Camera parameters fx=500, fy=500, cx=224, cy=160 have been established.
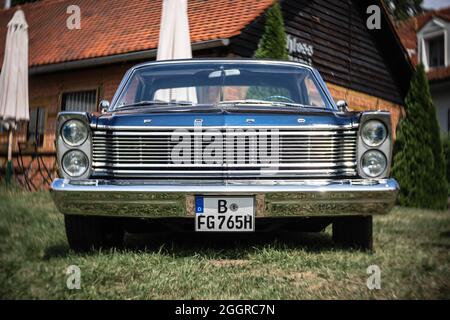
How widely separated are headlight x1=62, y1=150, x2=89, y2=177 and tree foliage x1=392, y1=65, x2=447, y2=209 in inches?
279

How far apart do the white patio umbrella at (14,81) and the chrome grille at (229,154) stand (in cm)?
586

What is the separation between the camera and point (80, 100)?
1127cm

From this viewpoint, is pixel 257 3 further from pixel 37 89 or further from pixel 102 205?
Answer: pixel 102 205

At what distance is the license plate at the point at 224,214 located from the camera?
10.0 feet

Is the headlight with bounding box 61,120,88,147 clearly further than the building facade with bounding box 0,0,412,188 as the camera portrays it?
No

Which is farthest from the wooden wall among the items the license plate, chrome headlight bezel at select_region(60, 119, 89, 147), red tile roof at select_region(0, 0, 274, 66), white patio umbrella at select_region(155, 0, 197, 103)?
the license plate

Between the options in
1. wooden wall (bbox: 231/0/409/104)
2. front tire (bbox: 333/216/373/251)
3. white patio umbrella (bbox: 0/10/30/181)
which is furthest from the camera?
wooden wall (bbox: 231/0/409/104)

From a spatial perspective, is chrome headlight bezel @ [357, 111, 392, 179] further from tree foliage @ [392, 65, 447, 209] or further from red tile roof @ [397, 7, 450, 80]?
red tile roof @ [397, 7, 450, 80]

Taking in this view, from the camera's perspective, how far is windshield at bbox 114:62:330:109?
4258 millimetres

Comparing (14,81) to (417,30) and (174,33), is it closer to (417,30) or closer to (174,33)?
(174,33)

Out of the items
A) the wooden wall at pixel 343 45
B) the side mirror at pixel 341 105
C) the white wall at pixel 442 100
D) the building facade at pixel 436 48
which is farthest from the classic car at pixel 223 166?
the white wall at pixel 442 100

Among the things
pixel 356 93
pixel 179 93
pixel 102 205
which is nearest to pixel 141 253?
pixel 102 205

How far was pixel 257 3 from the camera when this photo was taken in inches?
376
